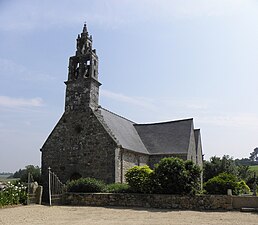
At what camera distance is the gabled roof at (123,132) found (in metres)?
22.2

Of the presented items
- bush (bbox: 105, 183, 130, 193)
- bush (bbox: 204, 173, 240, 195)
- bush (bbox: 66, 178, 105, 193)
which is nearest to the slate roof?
bush (bbox: 105, 183, 130, 193)

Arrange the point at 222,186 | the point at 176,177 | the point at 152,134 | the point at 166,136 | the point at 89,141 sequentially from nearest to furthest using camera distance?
the point at 222,186 < the point at 176,177 < the point at 89,141 < the point at 166,136 < the point at 152,134

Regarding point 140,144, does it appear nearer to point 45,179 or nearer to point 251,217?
point 45,179

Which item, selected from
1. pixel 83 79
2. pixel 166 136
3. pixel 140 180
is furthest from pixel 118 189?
pixel 166 136

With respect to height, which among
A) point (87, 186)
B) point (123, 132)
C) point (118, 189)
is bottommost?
point (118, 189)

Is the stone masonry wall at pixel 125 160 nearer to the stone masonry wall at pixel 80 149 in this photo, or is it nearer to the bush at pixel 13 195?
the stone masonry wall at pixel 80 149

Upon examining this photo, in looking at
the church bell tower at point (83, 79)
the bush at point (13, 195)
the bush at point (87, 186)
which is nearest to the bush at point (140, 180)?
the bush at point (87, 186)

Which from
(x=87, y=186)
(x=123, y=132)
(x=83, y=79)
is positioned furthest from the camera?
(x=123, y=132)

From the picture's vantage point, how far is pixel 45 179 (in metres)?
21.3

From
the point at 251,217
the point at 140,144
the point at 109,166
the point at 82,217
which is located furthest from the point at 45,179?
the point at 251,217

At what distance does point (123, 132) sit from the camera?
24688 mm

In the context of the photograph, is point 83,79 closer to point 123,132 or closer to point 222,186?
point 123,132

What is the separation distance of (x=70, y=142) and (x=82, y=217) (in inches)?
445

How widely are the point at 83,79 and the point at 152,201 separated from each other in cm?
1165
